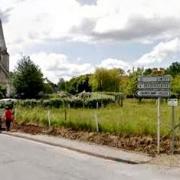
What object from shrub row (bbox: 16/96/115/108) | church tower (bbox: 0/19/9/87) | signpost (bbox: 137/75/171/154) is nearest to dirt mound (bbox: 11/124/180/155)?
signpost (bbox: 137/75/171/154)

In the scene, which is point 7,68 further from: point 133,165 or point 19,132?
point 133,165

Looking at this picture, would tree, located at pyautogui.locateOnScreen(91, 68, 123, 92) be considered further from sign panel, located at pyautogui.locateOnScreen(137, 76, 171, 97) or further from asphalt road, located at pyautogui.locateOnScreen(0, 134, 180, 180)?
asphalt road, located at pyautogui.locateOnScreen(0, 134, 180, 180)

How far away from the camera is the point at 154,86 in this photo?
1944 centimetres

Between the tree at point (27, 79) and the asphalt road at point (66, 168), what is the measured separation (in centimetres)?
5702

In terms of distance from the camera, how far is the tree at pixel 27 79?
77.5 meters

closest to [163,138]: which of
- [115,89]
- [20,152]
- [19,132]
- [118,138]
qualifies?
[118,138]

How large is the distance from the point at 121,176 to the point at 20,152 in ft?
22.0

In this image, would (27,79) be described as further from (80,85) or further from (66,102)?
(80,85)

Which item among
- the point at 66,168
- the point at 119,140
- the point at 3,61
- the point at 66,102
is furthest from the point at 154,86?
the point at 3,61

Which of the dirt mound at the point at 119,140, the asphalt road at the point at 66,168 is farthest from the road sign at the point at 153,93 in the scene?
the asphalt road at the point at 66,168

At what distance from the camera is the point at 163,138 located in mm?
20250

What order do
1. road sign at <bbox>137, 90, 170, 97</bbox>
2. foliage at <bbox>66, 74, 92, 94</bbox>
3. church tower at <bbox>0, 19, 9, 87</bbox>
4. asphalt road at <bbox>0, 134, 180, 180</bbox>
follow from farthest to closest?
foliage at <bbox>66, 74, 92, 94</bbox> → church tower at <bbox>0, 19, 9, 87</bbox> → road sign at <bbox>137, 90, 170, 97</bbox> → asphalt road at <bbox>0, 134, 180, 180</bbox>

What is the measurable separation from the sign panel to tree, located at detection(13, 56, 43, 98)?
5843 centimetres

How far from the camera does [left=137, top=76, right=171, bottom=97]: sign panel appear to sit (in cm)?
1917
